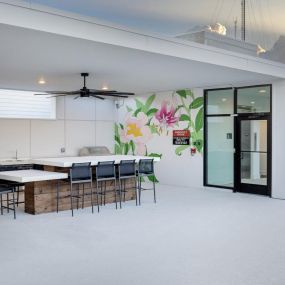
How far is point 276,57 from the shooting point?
24.7 feet

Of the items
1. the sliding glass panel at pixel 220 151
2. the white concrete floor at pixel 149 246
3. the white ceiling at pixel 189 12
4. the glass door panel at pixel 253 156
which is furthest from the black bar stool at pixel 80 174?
the glass door panel at pixel 253 156

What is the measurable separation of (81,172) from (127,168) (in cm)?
102

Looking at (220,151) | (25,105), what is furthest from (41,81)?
(220,151)

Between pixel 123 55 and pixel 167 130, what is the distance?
4617mm

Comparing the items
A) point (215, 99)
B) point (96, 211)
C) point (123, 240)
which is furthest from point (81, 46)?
point (215, 99)

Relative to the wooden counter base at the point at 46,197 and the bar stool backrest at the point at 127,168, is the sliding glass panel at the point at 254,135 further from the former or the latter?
the wooden counter base at the point at 46,197

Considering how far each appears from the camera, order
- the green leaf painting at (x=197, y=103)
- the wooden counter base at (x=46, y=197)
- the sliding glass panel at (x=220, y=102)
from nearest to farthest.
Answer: the wooden counter base at (x=46, y=197), the sliding glass panel at (x=220, y=102), the green leaf painting at (x=197, y=103)

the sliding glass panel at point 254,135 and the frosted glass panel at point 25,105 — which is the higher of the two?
the frosted glass panel at point 25,105

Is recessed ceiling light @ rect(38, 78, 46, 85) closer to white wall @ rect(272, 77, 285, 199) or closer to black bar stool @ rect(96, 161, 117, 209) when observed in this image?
black bar stool @ rect(96, 161, 117, 209)

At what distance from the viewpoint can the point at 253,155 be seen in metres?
8.37

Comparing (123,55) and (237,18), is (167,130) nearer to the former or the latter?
(237,18)

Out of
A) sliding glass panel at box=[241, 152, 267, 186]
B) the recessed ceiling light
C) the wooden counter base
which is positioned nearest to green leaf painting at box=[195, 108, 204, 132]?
sliding glass panel at box=[241, 152, 267, 186]

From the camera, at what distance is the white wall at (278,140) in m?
7.84

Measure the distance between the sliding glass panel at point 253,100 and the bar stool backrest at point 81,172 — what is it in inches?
146
